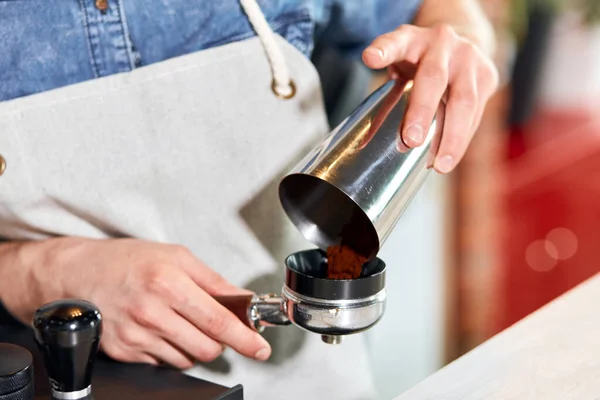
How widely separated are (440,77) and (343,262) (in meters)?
A: 0.19

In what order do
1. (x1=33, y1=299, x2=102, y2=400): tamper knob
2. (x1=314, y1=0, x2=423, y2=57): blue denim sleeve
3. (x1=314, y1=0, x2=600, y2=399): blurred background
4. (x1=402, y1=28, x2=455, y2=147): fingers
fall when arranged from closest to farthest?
(x1=33, y1=299, x2=102, y2=400): tamper knob → (x1=402, y1=28, x2=455, y2=147): fingers → (x1=314, y1=0, x2=423, y2=57): blue denim sleeve → (x1=314, y1=0, x2=600, y2=399): blurred background

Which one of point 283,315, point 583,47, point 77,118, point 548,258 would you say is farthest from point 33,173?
point 583,47

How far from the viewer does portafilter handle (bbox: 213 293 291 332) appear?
0.67 meters

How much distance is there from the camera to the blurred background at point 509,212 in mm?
1676

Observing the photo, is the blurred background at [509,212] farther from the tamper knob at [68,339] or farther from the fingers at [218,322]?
the tamper knob at [68,339]

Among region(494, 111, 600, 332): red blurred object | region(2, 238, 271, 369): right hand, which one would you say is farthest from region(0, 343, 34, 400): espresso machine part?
region(494, 111, 600, 332): red blurred object

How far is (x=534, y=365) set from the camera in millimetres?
594

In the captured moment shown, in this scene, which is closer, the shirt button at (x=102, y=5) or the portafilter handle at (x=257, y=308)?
the portafilter handle at (x=257, y=308)

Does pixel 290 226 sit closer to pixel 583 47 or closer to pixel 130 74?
pixel 130 74

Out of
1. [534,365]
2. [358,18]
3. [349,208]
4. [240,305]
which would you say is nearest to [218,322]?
[240,305]

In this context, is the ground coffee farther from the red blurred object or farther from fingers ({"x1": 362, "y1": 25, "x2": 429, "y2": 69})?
the red blurred object

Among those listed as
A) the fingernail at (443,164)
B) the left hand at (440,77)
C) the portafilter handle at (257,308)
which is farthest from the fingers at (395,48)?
the portafilter handle at (257,308)

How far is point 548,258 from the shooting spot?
196cm

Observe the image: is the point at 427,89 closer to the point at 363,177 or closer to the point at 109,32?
the point at 363,177
